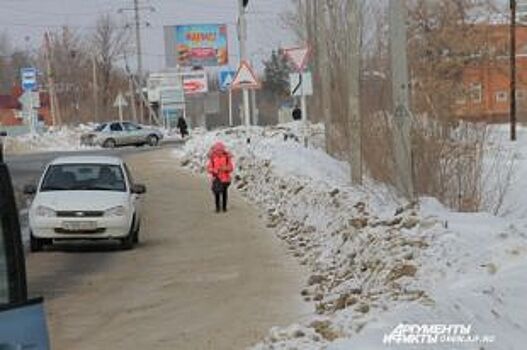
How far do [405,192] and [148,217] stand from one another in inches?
366

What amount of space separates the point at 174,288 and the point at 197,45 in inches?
2924

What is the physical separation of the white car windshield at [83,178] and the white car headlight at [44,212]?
2.49 feet

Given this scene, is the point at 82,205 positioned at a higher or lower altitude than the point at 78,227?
higher

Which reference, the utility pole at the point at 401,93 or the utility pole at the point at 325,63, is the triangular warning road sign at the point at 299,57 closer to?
the utility pole at the point at 325,63


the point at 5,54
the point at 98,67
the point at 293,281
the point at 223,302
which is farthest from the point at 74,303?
the point at 5,54

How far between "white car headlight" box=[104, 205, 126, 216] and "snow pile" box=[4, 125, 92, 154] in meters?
43.7

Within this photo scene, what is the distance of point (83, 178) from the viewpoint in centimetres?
1869

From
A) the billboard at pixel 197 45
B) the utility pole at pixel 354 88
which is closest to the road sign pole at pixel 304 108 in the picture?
the utility pole at pixel 354 88

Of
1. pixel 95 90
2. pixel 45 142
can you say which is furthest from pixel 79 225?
pixel 95 90

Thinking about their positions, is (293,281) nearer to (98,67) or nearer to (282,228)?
(282,228)

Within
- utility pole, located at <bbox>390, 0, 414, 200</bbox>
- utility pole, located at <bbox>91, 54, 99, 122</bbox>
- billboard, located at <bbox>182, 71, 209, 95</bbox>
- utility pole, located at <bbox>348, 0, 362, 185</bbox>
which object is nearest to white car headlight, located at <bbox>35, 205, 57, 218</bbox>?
utility pole, located at <bbox>348, 0, 362, 185</bbox>

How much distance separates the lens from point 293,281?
13.4m

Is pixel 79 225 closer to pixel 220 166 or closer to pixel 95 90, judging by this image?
pixel 220 166

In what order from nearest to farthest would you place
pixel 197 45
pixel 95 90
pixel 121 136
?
pixel 121 136
pixel 197 45
pixel 95 90
